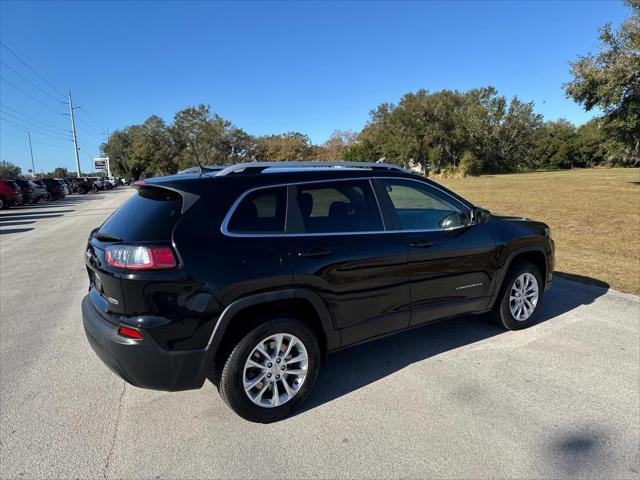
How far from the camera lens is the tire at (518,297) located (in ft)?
15.0

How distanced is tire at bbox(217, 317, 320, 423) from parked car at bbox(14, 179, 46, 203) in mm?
28977

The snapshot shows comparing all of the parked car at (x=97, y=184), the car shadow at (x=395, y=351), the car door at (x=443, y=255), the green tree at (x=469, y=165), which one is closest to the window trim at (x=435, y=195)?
the car door at (x=443, y=255)

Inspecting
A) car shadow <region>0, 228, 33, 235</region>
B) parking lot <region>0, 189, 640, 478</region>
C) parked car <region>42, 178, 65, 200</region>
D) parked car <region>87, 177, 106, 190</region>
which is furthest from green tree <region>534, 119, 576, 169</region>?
parking lot <region>0, 189, 640, 478</region>

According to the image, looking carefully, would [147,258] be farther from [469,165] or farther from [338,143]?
[338,143]

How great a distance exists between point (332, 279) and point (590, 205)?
1609 cm

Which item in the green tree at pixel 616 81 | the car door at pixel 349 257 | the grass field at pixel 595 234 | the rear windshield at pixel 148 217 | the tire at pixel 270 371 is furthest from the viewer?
the green tree at pixel 616 81

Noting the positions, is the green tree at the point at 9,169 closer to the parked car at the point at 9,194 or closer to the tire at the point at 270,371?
the parked car at the point at 9,194

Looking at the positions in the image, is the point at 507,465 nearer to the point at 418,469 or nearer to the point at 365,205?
the point at 418,469

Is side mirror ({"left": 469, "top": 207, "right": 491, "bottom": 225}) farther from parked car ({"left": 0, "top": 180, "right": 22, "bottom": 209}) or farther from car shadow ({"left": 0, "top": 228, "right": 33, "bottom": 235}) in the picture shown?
parked car ({"left": 0, "top": 180, "right": 22, "bottom": 209})

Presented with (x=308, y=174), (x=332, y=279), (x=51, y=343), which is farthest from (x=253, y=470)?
(x=51, y=343)

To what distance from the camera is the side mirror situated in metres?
4.26

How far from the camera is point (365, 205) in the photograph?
12.2ft

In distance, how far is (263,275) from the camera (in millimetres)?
3002

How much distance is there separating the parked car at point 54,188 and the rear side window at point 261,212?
117ft
